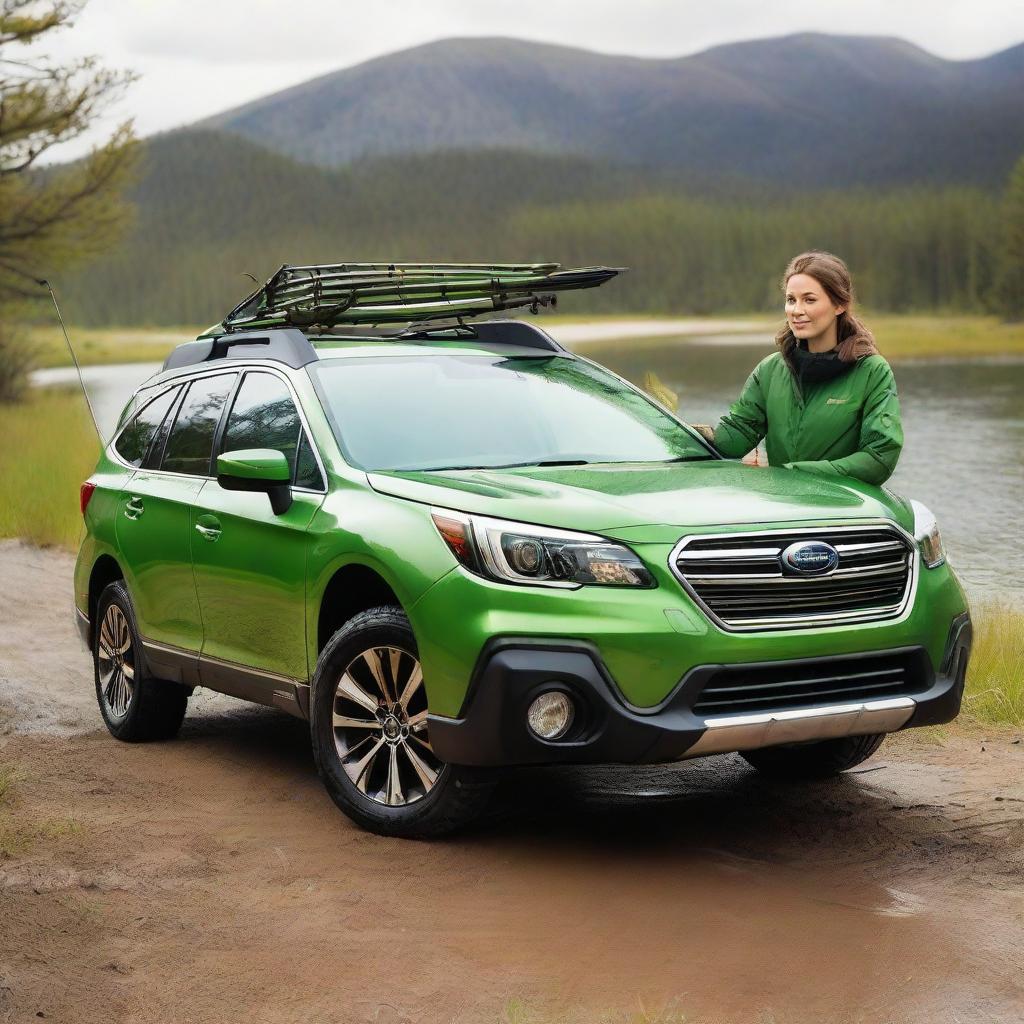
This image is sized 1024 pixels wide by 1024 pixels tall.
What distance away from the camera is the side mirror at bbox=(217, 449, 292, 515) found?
6.20 meters

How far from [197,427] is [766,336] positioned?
401 ft

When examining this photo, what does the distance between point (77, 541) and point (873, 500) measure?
36.8 ft

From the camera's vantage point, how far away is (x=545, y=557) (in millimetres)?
5348

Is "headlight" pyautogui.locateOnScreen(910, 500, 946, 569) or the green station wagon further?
"headlight" pyautogui.locateOnScreen(910, 500, 946, 569)

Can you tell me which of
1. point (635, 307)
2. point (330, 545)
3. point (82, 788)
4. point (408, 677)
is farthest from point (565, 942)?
point (635, 307)

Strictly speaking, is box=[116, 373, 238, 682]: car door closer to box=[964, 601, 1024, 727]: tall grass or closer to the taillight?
the taillight

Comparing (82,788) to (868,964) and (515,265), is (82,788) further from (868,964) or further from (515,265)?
(868,964)

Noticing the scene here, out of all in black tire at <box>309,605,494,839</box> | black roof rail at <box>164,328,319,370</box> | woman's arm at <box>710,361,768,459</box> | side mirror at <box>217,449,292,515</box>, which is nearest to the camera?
black tire at <box>309,605,494,839</box>

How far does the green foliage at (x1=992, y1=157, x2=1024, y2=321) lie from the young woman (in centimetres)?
11476

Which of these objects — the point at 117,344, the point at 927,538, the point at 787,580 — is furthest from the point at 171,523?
the point at 117,344

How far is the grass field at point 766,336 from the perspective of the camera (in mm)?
98812

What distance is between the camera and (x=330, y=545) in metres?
6.01

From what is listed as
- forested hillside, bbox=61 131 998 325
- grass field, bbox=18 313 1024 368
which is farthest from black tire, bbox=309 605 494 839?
forested hillside, bbox=61 131 998 325

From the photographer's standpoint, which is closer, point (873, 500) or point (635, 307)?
point (873, 500)
